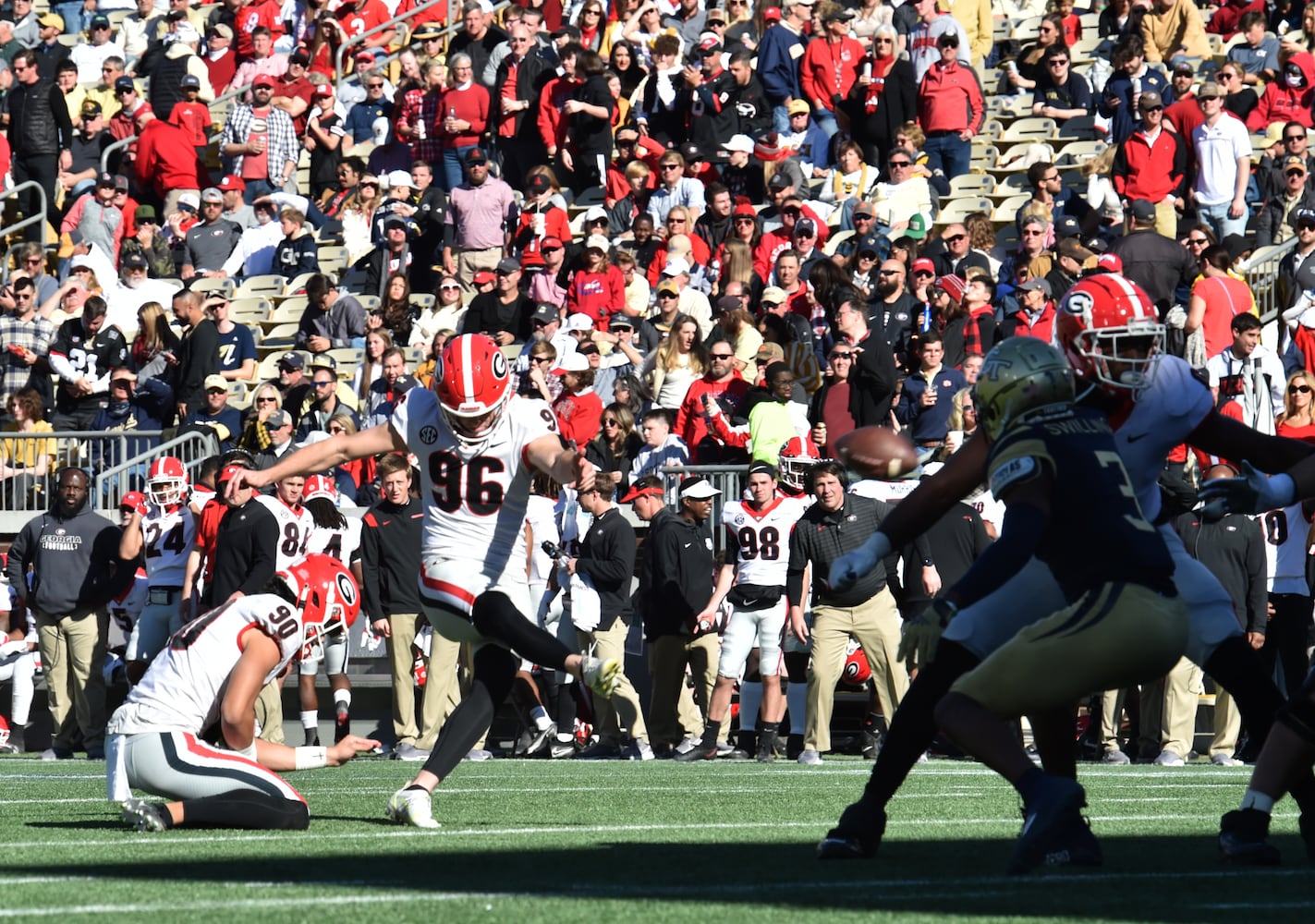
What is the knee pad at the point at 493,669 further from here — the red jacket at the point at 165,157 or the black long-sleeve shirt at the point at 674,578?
the red jacket at the point at 165,157

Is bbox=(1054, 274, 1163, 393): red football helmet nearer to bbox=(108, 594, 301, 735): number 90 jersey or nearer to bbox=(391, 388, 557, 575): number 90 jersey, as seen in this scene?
bbox=(391, 388, 557, 575): number 90 jersey

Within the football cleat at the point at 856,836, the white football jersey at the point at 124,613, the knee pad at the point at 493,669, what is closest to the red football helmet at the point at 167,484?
the white football jersey at the point at 124,613

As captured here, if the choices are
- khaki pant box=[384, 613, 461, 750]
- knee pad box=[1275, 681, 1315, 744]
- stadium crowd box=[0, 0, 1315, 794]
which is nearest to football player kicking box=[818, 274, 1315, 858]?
knee pad box=[1275, 681, 1315, 744]

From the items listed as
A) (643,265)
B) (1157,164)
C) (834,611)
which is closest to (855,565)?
(834,611)

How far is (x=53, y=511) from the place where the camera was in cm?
1560

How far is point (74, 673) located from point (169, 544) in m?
1.21

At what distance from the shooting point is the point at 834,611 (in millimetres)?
13062

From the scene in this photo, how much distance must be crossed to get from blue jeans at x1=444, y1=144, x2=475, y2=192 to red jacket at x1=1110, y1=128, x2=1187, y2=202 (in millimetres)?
6648

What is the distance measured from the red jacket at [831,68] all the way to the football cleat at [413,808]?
1282cm

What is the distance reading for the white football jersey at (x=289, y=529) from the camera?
45.9ft

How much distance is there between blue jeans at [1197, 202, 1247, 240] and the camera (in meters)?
17.0

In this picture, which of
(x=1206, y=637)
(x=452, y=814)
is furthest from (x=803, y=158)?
(x=1206, y=637)

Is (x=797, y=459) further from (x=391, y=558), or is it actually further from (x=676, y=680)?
(x=391, y=558)

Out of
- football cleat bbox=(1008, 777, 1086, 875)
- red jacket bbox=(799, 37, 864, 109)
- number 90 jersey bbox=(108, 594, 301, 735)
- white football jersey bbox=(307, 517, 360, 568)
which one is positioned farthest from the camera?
red jacket bbox=(799, 37, 864, 109)
